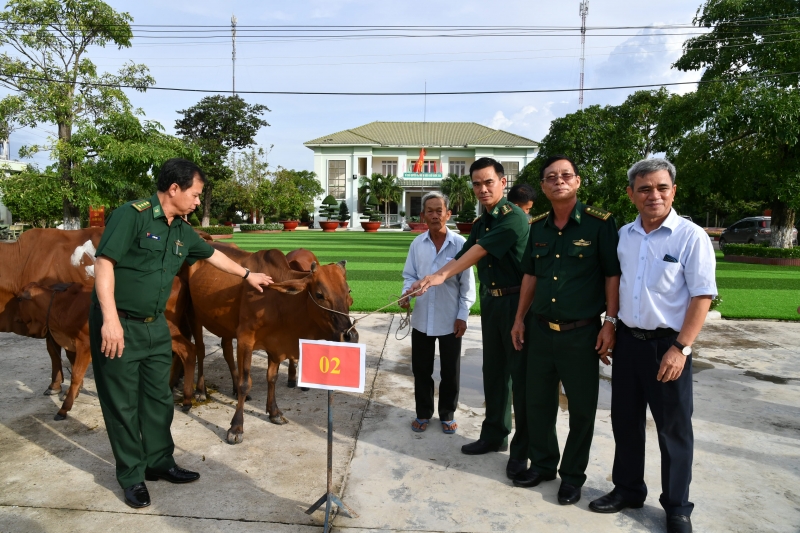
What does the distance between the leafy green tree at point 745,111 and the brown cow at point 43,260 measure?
63.8 feet

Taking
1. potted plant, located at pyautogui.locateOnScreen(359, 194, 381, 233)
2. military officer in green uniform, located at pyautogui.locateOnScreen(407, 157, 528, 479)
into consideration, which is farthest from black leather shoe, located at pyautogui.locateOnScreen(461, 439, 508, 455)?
potted plant, located at pyautogui.locateOnScreen(359, 194, 381, 233)

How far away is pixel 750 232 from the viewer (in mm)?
27422

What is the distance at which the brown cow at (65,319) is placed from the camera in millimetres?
4988

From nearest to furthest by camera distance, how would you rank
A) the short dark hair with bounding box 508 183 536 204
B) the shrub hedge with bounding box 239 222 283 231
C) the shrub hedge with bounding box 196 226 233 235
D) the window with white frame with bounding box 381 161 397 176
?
the short dark hair with bounding box 508 183 536 204 → the shrub hedge with bounding box 196 226 233 235 → the shrub hedge with bounding box 239 222 283 231 → the window with white frame with bounding box 381 161 397 176

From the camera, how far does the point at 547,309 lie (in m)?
3.53

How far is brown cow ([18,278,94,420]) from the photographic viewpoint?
4.99 metres

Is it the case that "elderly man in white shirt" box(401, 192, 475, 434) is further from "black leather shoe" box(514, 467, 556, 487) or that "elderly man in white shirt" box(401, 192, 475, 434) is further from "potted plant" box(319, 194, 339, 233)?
"potted plant" box(319, 194, 339, 233)

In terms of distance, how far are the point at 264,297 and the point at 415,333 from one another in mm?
1341

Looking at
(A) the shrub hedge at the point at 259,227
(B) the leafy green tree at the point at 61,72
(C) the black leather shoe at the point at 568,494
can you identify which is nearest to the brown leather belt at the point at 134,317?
(C) the black leather shoe at the point at 568,494

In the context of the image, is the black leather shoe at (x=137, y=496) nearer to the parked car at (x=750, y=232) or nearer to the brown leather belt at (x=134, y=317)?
the brown leather belt at (x=134, y=317)

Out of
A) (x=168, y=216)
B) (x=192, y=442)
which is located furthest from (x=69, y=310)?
(x=168, y=216)

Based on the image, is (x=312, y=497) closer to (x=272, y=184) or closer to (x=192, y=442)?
(x=192, y=442)

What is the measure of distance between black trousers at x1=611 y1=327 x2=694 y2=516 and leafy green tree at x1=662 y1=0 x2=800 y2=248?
18.7 metres

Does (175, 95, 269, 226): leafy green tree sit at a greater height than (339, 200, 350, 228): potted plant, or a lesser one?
greater
